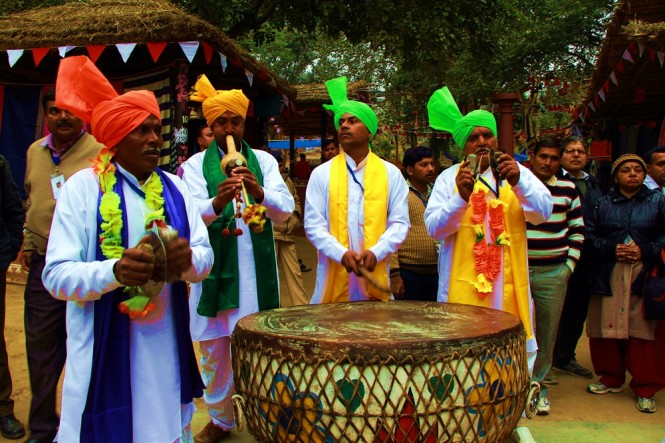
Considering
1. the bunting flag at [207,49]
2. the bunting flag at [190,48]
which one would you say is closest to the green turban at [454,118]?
the bunting flag at [190,48]

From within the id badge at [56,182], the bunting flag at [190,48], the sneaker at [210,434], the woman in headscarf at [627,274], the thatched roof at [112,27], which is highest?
the thatched roof at [112,27]

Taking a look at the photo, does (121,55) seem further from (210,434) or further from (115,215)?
(115,215)

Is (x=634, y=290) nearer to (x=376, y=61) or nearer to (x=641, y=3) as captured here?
(x=641, y=3)

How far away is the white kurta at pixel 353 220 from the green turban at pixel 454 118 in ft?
1.39

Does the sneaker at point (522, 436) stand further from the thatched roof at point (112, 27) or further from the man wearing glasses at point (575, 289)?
the thatched roof at point (112, 27)

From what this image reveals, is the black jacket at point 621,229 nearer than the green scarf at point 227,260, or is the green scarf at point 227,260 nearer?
the green scarf at point 227,260

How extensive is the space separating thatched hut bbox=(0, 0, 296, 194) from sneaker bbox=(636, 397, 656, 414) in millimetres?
5270

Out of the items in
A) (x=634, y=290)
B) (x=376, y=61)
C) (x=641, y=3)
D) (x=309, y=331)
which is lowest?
(x=634, y=290)

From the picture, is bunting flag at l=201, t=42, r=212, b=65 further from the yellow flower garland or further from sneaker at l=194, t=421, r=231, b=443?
the yellow flower garland

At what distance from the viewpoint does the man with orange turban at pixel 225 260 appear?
361 cm

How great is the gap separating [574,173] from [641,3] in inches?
106

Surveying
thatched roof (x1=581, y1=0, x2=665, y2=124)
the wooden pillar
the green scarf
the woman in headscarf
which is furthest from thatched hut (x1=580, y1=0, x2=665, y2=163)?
the green scarf

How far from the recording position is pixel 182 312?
2.52 meters

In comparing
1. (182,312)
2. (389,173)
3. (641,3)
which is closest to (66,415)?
(182,312)
